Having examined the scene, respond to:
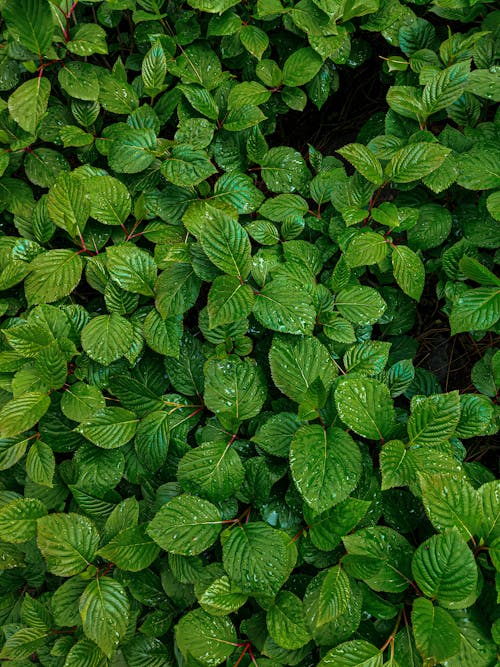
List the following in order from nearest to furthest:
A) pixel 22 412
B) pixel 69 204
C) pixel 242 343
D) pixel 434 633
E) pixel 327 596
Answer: pixel 434 633
pixel 327 596
pixel 22 412
pixel 242 343
pixel 69 204

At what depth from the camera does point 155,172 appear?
1.74 metres

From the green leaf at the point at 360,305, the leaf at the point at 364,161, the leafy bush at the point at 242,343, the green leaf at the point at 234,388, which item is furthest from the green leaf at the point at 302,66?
the green leaf at the point at 234,388

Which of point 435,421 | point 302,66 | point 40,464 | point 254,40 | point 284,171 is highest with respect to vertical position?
point 254,40

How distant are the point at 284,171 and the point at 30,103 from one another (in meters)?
0.90

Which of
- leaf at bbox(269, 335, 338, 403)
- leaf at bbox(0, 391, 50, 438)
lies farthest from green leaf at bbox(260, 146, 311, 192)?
leaf at bbox(0, 391, 50, 438)

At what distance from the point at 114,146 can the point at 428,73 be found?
3.61 feet

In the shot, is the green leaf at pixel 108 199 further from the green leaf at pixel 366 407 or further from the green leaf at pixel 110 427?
the green leaf at pixel 366 407

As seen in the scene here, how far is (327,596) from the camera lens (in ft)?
3.93

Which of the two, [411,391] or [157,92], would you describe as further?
[157,92]

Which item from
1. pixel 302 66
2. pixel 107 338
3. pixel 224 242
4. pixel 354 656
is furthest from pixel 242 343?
pixel 302 66

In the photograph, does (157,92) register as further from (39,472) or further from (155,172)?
(39,472)

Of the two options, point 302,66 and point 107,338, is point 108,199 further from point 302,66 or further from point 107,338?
point 302,66

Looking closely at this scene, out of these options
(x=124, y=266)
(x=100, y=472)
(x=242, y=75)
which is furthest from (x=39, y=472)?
(x=242, y=75)

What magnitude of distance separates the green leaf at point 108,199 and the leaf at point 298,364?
0.68m
